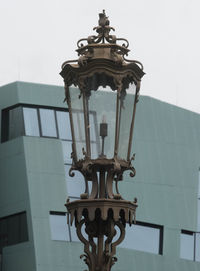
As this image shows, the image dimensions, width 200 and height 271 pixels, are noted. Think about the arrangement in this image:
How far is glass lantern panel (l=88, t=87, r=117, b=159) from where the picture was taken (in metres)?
9.07

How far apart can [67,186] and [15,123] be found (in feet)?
10.1

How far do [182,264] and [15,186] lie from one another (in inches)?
286

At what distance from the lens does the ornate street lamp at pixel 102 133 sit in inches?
352

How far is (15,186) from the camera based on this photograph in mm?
33438

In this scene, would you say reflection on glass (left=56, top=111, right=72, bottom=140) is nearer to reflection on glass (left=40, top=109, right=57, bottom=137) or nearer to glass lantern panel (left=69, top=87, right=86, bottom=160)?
reflection on glass (left=40, top=109, right=57, bottom=137)

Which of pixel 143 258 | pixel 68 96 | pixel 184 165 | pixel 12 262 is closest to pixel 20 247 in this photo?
pixel 12 262

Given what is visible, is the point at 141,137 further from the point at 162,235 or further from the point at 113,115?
the point at 113,115

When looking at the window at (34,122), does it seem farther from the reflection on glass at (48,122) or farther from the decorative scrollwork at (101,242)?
the decorative scrollwork at (101,242)

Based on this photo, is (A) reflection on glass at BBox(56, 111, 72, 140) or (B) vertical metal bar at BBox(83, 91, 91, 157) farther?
(A) reflection on glass at BBox(56, 111, 72, 140)

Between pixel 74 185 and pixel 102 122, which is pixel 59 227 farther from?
pixel 102 122

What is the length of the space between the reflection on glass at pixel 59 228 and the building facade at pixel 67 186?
0.04 metres

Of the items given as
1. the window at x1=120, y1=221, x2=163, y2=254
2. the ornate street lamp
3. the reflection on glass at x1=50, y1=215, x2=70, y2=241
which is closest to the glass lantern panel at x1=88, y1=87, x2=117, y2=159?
the ornate street lamp

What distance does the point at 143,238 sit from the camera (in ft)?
114

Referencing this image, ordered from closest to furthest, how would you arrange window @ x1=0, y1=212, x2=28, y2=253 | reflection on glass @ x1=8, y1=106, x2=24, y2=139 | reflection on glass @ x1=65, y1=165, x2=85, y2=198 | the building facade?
the building facade → window @ x1=0, y1=212, x2=28, y2=253 → reflection on glass @ x1=65, y1=165, x2=85, y2=198 → reflection on glass @ x1=8, y1=106, x2=24, y2=139
